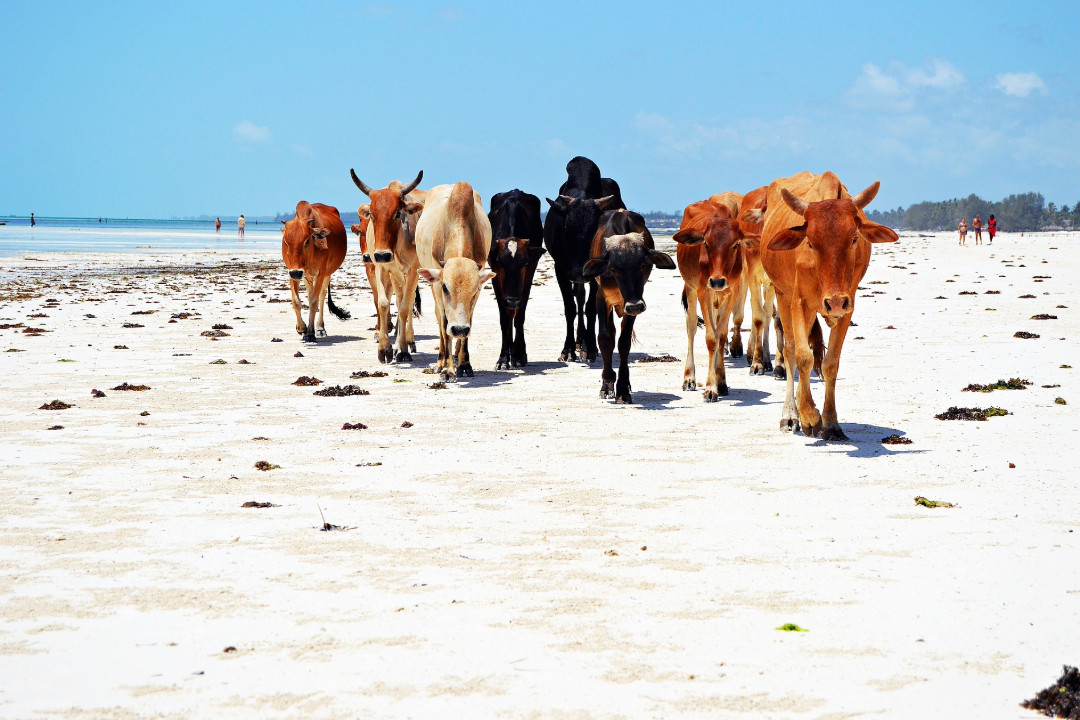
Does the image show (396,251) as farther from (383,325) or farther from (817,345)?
(817,345)

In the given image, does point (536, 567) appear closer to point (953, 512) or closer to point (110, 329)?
point (953, 512)

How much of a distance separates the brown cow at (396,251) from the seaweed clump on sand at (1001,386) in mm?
8033

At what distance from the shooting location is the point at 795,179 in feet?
40.5

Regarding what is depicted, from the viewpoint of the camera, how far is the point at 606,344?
41.9ft

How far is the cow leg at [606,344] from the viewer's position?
12.7 meters

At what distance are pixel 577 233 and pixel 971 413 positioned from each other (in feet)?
21.7

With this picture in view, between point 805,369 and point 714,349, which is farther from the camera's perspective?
point 714,349

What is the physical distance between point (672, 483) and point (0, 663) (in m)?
4.97

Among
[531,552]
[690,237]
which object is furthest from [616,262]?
[531,552]

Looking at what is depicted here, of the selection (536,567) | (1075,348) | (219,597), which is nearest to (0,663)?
(219,597)

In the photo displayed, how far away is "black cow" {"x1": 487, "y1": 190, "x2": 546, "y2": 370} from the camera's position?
15.5m

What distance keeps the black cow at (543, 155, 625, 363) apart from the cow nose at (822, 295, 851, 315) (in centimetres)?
520

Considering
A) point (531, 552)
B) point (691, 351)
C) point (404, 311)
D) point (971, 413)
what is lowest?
point (531, 552)

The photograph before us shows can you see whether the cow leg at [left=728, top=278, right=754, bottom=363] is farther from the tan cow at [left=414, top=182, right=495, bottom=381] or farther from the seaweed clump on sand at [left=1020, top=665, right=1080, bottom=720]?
the seaweed clump on sand at [left=1020, top=665, right=1080, bottom=720]
